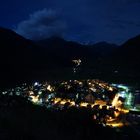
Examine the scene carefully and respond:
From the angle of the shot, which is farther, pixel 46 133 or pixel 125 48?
pixel 125 48

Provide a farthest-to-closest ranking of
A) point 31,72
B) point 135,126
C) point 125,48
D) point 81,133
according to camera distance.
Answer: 1. point 125,48
2. point 31,72
3. point 135,126
4. point 81,133

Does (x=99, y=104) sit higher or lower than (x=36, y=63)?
lower

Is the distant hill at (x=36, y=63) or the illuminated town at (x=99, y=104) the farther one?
the distant hill at (x=36, y=63)

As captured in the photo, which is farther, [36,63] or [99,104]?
[36,63]

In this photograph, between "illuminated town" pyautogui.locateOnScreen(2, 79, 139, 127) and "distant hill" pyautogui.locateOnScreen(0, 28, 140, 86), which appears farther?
"distant hill" pyautogui.locateOnScreen(0, 28, 140, 86)

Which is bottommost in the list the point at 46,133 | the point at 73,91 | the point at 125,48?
the point at 46,133

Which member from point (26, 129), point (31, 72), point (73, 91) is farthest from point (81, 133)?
point (31, 72)

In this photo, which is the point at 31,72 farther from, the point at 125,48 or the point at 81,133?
the point at 81,133

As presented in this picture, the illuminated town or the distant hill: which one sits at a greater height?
the distant hill

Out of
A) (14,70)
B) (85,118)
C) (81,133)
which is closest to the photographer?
(81,133)

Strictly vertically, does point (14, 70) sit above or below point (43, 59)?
below

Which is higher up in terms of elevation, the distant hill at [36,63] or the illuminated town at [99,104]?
the distant hill at [36,63]
